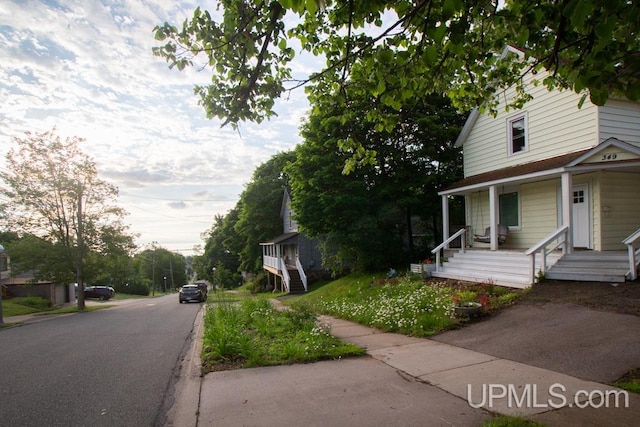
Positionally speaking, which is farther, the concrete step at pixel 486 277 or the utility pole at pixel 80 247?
the utility pole at pixel 80 247

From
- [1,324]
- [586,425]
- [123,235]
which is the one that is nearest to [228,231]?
[123,235]

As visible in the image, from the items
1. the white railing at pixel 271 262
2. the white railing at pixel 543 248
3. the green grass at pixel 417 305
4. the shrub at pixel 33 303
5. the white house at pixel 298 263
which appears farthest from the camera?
the white railing at pixel 271 262

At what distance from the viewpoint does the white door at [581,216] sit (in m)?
11.4

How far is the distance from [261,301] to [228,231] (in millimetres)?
42761

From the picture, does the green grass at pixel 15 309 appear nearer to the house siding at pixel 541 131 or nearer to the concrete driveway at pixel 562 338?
the concrete driveway at pixel 562 338

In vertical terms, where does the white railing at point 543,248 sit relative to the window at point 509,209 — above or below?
below

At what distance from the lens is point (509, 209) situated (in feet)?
46.8

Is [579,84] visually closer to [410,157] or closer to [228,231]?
[410,157]

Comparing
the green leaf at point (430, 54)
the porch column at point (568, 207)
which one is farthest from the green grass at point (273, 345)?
the porch column at point (568, 207)

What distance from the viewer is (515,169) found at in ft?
42.1

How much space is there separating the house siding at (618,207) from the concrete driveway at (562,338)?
4875 mm

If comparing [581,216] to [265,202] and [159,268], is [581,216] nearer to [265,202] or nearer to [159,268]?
[265,202]

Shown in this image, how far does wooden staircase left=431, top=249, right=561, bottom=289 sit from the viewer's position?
10.5 metres

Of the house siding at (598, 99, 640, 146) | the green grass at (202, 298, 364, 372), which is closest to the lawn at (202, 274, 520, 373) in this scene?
the green grass at (202, 298, 364, 372)
